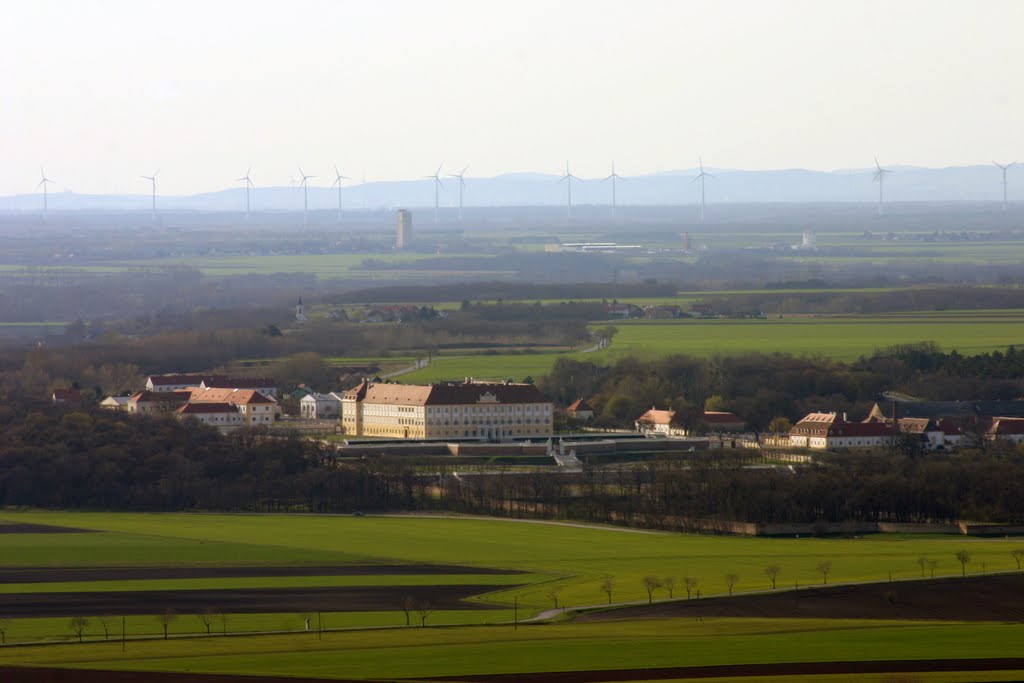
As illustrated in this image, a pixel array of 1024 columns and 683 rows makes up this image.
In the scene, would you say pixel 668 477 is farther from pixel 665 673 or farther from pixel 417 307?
pixel 417 307

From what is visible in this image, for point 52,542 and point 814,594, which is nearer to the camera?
point 814,594

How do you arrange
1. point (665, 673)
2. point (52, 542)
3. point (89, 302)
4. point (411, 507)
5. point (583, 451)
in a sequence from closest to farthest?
point (665, 673), point (52, 542), point (411, 507), point (583, 451), point (89, 302)

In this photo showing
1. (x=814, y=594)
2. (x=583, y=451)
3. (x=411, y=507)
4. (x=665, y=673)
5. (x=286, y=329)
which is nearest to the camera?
(x=665, y=673)

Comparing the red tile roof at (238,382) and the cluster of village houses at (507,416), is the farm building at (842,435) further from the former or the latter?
the red tile roof at (238,382)

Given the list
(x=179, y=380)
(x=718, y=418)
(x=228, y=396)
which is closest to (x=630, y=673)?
(x=718, y=418)

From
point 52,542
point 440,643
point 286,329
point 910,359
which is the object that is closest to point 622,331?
point 286,329

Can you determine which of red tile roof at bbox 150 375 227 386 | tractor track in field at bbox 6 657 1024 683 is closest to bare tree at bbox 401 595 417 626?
tractor track in field at bbox 6 657 1024 683

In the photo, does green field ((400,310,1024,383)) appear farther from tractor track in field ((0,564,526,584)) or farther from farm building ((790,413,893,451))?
tractor track in field ((0,564,526,584))
